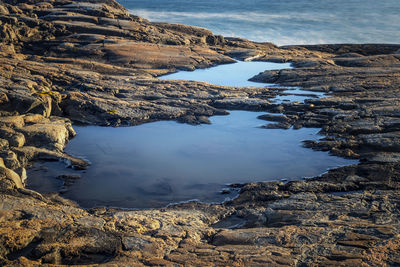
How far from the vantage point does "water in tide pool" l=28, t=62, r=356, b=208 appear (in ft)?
27.9

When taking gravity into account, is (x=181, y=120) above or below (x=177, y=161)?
above

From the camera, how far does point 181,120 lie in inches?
512

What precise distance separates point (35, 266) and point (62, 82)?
11.3 metres

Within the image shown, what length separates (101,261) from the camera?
16.3 feet

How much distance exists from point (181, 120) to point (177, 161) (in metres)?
3.18

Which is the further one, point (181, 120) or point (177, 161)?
point (181, 120)

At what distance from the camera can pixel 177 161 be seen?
1005 centimetres

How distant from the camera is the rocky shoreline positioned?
17.1ft

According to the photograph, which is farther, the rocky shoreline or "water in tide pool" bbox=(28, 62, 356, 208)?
"water in tide pool" bbox=(28, 62, 356, 208)

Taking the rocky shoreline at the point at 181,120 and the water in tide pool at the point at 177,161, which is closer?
the rocky shoreline at the point at 181,120

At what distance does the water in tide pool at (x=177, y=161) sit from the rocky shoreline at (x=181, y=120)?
1.51 feet

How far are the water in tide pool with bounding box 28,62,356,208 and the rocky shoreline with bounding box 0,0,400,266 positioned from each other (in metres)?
0.46

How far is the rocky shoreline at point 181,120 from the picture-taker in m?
5.21

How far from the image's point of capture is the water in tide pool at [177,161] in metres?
8.50
